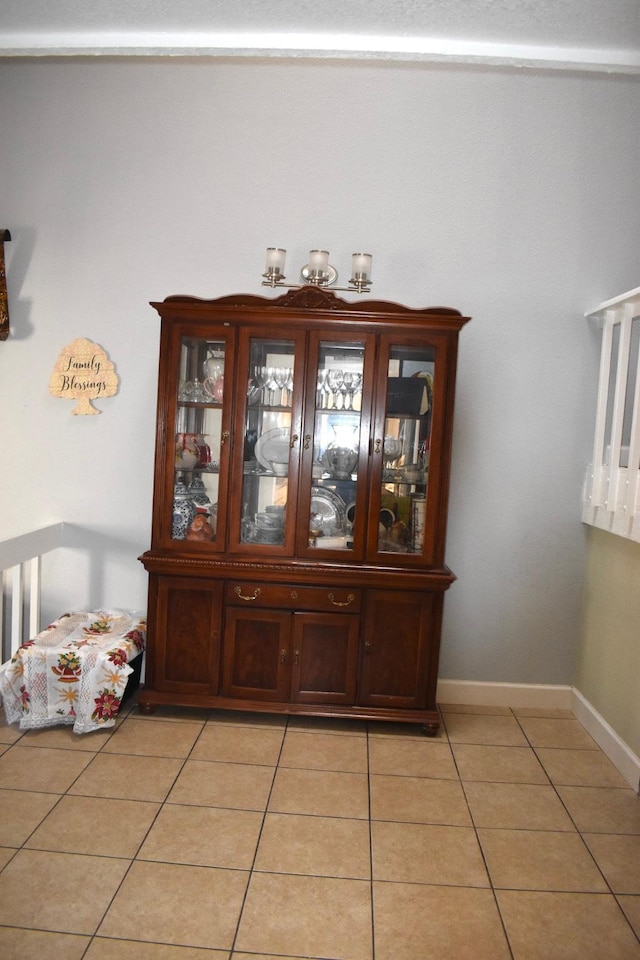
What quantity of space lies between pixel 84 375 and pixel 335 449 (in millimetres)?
1312

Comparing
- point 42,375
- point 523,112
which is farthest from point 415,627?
point 523,112

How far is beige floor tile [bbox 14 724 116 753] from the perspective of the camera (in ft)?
9.68

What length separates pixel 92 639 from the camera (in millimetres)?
3283

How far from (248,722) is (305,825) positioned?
854 mm

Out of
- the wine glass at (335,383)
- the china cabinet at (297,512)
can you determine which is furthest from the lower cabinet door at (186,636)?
the wine glass at (335,383)

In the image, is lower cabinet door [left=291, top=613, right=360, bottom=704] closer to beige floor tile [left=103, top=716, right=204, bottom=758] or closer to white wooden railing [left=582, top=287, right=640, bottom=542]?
beige floor tile [left=103, top=716, right=204, bottom=758]

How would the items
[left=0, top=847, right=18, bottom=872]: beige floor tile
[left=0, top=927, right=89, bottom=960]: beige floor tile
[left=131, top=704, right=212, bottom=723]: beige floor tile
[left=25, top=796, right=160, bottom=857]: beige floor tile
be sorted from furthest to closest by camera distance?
[left=131, top=704, right=212, bottom=723]: beige floor tile
[left=25, top=796, right=160, bottom=857]: beige floor tile
[left=0, top=847, right=18, bottom=872]: beige floor tile
[left=0, top=927, right=89, bottom=960]: beige floor tile

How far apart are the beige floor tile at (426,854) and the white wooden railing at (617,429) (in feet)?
4.45

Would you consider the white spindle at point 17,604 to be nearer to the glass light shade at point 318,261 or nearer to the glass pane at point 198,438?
the glass pane at point 198,438

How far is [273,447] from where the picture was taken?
324cm

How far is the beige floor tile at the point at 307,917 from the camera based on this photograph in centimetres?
191

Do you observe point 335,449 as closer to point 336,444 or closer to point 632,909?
point 336,444

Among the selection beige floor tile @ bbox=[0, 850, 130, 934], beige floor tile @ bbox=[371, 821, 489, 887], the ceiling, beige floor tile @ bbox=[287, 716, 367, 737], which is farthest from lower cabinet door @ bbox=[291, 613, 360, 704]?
the ceiling

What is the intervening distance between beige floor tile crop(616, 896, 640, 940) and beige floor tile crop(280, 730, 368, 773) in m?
1.02
